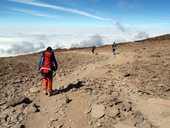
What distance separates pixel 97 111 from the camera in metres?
7.86

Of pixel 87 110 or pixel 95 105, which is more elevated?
pixel 95 105

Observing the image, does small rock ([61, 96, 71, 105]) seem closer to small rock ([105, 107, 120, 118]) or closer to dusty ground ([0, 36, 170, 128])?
dusty ground ([0, 36, 170, 128])

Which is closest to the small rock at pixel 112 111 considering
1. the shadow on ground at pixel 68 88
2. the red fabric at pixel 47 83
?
the red fabric at pixel 47 83

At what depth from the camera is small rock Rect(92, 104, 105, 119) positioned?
25.0 ft

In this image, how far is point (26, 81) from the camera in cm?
1387

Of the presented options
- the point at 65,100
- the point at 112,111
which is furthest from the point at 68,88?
the point at 112,111

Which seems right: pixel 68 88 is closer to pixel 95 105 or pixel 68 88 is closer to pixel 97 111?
pixel 95 105

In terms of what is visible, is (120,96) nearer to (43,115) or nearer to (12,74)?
(43,115)

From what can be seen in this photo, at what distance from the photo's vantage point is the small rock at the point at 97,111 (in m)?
7.63

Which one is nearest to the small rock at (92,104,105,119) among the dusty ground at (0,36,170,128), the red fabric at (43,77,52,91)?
the dusty ground at (0,36,170,128)

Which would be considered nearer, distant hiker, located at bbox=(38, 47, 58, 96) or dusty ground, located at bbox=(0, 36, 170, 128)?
dusty ground, located at bbox=(0, 36, 170, 128)

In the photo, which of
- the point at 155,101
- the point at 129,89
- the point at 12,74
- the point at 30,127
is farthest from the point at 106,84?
the point at 12,74

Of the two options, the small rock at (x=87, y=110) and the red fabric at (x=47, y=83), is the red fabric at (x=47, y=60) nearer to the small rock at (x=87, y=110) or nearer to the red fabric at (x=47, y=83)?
the red fabric at (x=47, y=83)

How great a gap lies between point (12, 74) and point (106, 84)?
7433 mm
